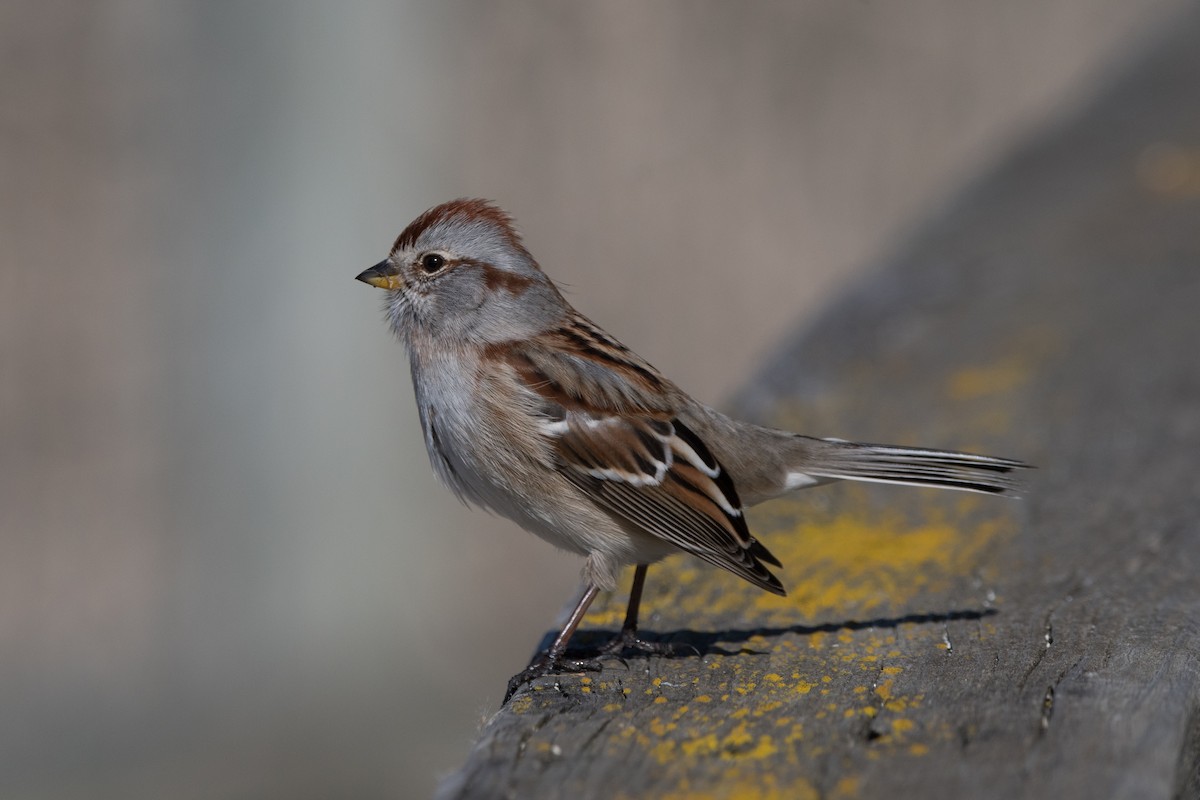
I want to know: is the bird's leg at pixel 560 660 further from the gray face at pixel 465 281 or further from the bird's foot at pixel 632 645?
the gray face at pixel 465 281

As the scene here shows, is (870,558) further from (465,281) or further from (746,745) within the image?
(465,281)

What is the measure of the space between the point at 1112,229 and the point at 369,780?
13.0 ft

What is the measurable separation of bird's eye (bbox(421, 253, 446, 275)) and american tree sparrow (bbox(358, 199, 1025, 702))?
0.12 meters

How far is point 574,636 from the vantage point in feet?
9.79

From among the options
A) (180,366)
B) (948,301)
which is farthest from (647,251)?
(948,301)

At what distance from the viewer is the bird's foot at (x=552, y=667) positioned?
2.54 m

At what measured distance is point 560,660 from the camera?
2670 millimetres

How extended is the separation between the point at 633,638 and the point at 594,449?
0.58m

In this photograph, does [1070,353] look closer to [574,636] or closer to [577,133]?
[574,636]

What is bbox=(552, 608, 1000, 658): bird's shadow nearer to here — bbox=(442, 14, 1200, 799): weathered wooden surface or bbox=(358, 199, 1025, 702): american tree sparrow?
bbox=(442, 14, 1200, 799): weathered wooden surface

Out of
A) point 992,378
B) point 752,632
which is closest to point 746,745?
point 752,632

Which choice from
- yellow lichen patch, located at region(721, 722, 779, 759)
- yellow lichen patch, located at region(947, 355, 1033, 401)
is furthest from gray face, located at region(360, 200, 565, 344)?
yellow lichen patch, located at region(721, 722, 779, 759)

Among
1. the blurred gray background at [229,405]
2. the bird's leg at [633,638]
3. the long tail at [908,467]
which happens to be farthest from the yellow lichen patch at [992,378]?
the blurred gray background at [229,405]

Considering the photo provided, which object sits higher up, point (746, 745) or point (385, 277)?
point (385, 277)
